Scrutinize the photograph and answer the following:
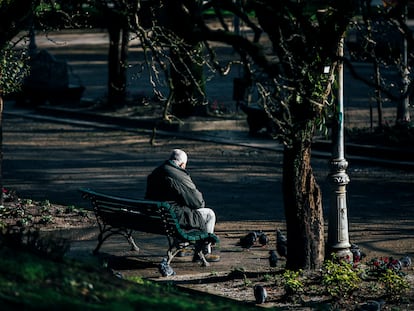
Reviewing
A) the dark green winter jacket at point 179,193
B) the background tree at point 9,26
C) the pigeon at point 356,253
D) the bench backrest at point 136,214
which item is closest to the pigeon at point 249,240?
the dark green winter jacket at point 179,193

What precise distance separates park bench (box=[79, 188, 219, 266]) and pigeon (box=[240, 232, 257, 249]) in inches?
29.9

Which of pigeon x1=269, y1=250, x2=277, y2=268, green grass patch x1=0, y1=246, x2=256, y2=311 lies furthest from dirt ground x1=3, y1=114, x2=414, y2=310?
green grass patch x1=0, y1=246, x2=256, y2=311

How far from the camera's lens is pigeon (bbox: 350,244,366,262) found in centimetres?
1410

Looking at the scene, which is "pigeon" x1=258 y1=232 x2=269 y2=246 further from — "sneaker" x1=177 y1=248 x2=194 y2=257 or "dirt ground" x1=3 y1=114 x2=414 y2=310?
"sneaker" x1=177 y1=248 x2=194 y2=257

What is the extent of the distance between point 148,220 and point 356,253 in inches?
101

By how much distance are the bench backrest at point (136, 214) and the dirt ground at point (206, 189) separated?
1.53 feet

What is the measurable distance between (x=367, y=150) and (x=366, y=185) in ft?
9.84

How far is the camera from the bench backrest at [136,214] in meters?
14.1

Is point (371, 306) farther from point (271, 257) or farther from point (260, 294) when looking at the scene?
point (271, 257)

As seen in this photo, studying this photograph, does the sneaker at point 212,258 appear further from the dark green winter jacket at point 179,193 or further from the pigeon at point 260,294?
the pigeon at point 260,294

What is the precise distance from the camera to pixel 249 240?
15312 mm

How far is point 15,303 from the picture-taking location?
8.03 m

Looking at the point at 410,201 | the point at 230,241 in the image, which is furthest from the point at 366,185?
the point at 230,241

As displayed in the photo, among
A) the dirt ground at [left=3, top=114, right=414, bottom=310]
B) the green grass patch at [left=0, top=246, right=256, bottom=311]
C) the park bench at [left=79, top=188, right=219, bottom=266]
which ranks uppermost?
the green grass patch at [left=0, top=246, right=256, bottom=311]
